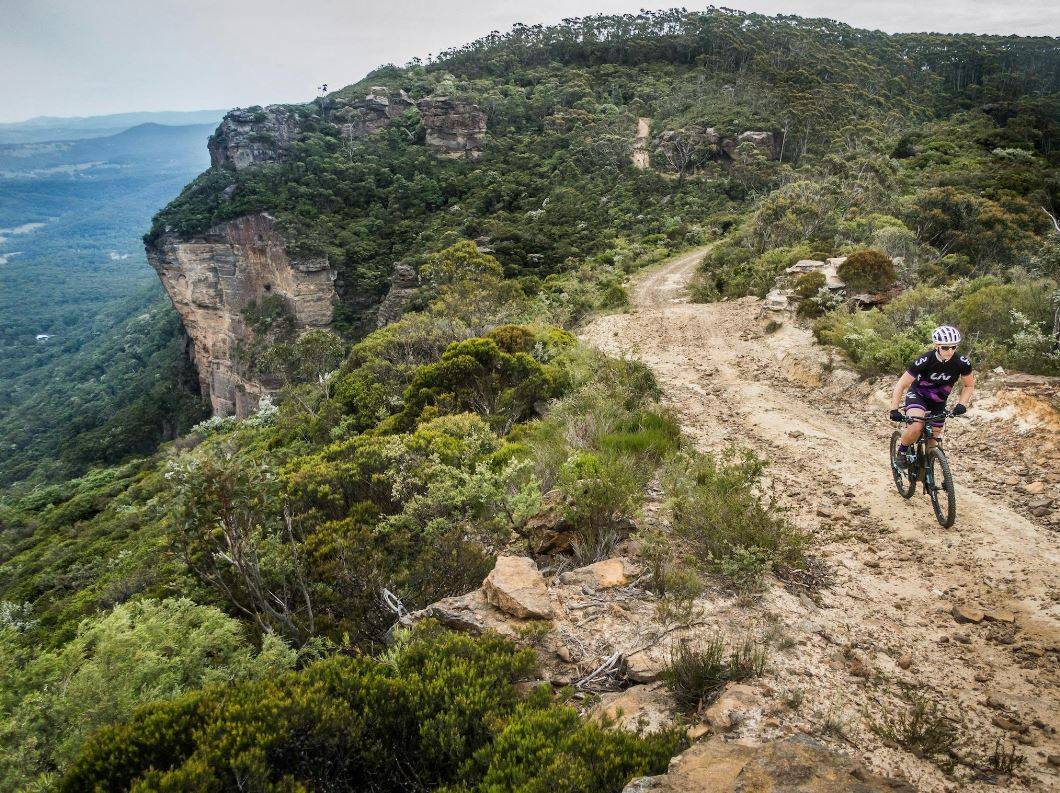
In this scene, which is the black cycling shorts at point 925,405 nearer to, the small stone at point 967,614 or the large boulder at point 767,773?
A: the small stone at point 967,614

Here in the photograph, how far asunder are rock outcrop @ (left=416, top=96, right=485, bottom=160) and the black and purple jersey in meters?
54.3

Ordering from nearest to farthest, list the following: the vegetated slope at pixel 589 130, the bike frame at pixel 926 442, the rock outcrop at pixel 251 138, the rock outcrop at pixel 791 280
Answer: the bike frame at pixel 926 442
the rock outcrop at pixel 791 280
the vegetated slope at pixel 589 130
the rock outcrop at pixel 251 138

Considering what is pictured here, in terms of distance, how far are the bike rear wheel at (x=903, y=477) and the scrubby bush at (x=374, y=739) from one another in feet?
14.5

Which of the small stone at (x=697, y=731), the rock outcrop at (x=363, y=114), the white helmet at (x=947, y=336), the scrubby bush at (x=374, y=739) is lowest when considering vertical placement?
the small stone at (x=697, y=731)

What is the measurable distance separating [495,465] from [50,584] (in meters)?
19.1

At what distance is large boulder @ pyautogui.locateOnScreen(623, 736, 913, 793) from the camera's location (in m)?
2.22

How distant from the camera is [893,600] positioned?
4336 millimetres

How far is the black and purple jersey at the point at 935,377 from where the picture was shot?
5.25 meters

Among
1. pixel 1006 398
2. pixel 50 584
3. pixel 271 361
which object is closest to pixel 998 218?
pixel 1006 398

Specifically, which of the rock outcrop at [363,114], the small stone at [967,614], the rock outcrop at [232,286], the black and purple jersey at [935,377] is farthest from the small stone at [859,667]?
the rock outcrop at [363,114]

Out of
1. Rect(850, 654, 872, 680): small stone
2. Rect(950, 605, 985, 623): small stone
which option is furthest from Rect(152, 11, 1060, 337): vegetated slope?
Rect(850, 654, 872, 680): small stone

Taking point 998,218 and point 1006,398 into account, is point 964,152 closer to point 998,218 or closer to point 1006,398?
point 998,218

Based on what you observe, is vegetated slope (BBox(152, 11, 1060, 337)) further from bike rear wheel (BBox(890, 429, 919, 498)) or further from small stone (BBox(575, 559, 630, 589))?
small stone (BBox(575, 559, 630, 589))

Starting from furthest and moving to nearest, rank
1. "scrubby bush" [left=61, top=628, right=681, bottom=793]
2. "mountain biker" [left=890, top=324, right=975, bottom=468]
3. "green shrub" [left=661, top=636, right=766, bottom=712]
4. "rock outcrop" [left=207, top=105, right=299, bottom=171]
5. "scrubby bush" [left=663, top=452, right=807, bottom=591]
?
"rock outcrop" [left=207, top=105, right=299, bottom=171] → "mountain biker" [left=890, top=324, right=975, bottom=468] → "scrubby bush" [left=663, top=452, right=807, bottom=591] → "green shrub" [left=661, top=636, right=766, bottom=712] → "scrubby bush" [left=61, top=628, right=681, bottom=793]
